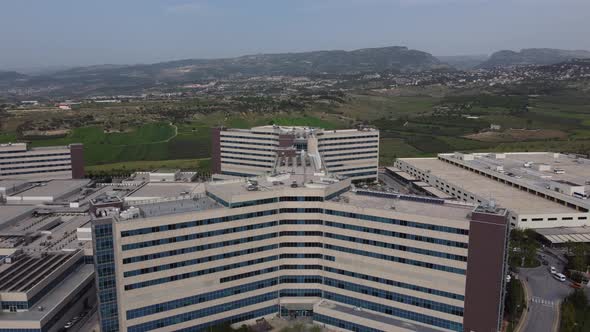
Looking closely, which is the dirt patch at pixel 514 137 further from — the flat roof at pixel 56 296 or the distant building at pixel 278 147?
the flat roof at pixel 56 296

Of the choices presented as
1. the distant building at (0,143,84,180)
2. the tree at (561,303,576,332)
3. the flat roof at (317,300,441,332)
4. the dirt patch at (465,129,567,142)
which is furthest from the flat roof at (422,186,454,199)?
the distant building at (0,143,84,180)

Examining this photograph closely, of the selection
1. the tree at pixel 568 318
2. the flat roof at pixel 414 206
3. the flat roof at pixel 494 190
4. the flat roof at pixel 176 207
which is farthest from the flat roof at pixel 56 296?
the flat roof at pixel 494 190

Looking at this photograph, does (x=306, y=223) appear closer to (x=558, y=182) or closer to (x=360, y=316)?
(x=360, y=316)

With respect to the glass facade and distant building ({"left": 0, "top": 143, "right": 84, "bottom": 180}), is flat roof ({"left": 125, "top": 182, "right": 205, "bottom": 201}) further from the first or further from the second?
the glass facade

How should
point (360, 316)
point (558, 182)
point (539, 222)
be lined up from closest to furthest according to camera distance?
point (360, 316) < point (539, 222) < point (558, 182)

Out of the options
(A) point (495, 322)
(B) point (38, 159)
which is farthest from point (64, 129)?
(A) point (495, 322)
